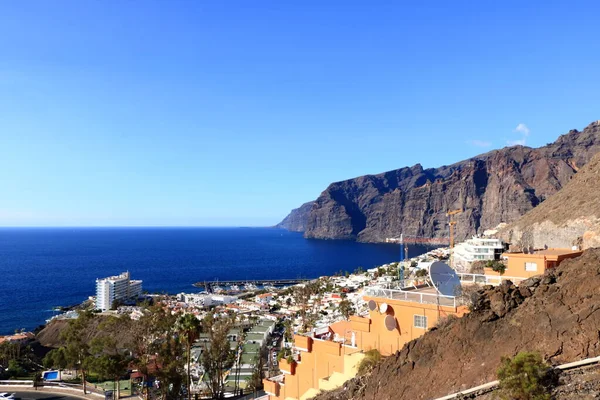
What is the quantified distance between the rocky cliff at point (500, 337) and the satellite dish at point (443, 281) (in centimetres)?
121

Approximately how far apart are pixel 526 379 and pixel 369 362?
540 cm

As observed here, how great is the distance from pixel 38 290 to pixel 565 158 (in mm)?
187234

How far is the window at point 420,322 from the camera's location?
11852mm

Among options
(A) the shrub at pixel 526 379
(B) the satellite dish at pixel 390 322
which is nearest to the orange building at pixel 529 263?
(B) the satellite dish at pixel 390 322

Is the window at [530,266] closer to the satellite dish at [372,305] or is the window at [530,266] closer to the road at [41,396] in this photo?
the satellite dish at [372,305]

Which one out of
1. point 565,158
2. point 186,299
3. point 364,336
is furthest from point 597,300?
point 565,158

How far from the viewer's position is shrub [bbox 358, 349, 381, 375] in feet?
39.1

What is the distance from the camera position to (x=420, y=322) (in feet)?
39.2

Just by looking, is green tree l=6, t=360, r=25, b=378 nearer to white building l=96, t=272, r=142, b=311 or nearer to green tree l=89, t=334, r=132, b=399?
green tree l=89, t=334, r=132, b=399

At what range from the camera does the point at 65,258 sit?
456 ft

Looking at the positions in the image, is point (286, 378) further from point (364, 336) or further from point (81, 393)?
point (81, 393)

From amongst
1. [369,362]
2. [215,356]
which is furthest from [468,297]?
[215,356]

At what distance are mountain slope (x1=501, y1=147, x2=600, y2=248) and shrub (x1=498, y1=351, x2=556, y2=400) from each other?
4040cm

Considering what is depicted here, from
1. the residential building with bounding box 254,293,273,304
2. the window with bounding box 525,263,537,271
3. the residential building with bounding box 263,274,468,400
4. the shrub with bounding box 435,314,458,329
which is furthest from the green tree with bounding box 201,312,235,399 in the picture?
the residential building with bounding box 254,293,273,304
